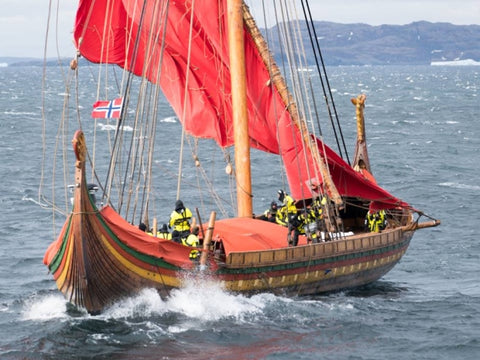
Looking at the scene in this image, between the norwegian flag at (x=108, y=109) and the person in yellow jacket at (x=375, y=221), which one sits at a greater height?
the norwegian flag at (x=108, y=109)

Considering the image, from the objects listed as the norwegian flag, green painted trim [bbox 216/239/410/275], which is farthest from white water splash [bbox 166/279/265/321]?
the norwegian flag

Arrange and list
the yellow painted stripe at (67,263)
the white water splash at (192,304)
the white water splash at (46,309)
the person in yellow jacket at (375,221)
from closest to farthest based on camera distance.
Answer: the yellow painted stripe at (67,263), the white water splash at (192,304), the white water splash at (46,309), the person in yellow jacket at (375,221)

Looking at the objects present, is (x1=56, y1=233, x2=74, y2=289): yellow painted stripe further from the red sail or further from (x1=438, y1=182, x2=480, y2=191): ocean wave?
(x1=438, y1=182, x2=480, y2=191): ocean wave

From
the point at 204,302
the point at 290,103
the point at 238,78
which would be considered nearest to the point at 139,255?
the point at 204,302

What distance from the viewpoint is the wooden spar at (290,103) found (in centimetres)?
3152

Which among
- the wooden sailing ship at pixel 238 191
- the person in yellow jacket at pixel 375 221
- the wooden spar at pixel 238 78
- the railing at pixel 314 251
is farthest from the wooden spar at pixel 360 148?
the wooden spar at pixel 238 78

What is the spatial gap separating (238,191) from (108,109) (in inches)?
190

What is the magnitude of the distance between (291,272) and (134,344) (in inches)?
213

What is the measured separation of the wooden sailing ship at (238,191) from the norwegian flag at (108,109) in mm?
335

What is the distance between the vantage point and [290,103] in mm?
31812

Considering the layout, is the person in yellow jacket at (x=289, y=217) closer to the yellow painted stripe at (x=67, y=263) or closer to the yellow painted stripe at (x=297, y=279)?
the yellow painted stripe at (x=297, y=279)

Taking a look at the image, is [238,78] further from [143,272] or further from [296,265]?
[143,272]

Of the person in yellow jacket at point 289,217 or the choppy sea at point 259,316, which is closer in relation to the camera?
the choppy sea at point 259,316

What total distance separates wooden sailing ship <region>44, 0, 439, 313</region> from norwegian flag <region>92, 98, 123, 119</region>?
33 centimetres
